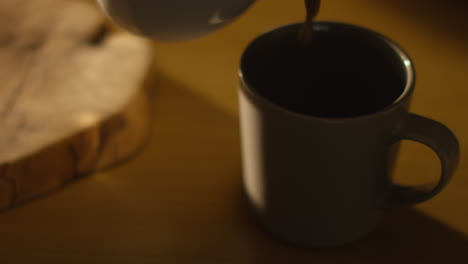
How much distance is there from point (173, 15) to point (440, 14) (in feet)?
1.38

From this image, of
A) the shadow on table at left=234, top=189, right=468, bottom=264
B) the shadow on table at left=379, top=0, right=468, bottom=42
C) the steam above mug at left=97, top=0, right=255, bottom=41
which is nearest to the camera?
the steam above mug at left=97, top=0, right=255, bottom=41

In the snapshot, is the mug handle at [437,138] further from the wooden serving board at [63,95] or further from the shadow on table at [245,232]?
the wooden serving board at [63,95]

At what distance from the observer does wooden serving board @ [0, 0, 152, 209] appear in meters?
0.44

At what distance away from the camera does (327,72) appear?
1.38ft

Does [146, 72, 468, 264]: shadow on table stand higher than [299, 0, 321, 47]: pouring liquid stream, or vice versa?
[299, 0, 321, 47]: pouring liquid stream

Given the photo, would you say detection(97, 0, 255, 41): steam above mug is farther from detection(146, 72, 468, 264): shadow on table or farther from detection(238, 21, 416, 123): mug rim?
detection(146, 72, 468, 264): shadow on table

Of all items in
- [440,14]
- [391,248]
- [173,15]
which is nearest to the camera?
[173,15]

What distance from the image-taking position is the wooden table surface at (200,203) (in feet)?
1.33

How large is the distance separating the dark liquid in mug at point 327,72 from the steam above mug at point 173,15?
65mm

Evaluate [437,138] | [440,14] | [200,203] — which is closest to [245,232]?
[200,203]

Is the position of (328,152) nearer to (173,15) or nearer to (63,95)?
(173,15)

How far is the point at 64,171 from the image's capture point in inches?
17.6

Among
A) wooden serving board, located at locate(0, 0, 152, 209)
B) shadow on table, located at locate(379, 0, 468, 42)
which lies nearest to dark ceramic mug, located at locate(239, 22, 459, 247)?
wooden serving board, located at locate(0, 0, 152, 209)

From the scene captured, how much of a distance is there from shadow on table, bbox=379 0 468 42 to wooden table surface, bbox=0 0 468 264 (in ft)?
0.08
